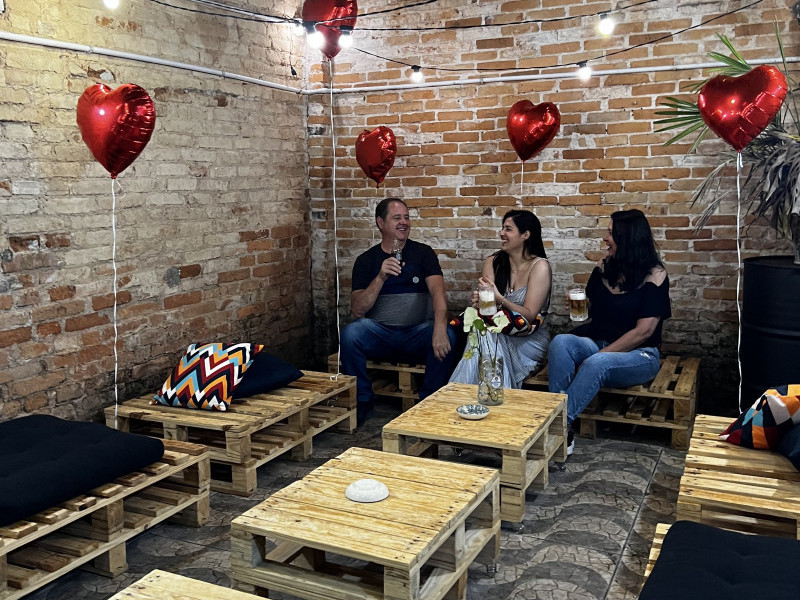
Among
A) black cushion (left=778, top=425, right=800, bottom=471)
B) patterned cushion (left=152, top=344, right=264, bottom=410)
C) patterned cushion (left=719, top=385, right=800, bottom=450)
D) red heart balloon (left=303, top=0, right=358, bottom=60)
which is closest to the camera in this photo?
black cushion (left=778, top=425, right=800, bottom=471)

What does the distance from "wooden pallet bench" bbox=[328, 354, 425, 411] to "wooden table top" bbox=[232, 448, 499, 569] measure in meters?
1.96

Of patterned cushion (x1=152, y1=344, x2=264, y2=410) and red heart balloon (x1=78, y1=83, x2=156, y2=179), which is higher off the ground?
red heart balloon (x1=78, y1=83, x2=156, y2=179)

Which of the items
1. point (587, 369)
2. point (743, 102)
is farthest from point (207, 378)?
point (743, 102)

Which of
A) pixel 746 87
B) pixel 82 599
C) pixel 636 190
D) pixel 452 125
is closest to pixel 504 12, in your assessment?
pixel 452 125

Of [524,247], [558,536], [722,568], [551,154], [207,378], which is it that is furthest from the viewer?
[551,154]

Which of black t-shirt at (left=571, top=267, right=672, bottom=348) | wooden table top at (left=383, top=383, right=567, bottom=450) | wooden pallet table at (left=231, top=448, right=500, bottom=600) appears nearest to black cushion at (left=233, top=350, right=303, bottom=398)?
wooden table top at (left=383, top=383, right=567, bottom=450)

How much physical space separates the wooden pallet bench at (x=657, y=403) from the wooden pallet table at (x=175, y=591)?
283cm

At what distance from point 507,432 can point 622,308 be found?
1.47 m

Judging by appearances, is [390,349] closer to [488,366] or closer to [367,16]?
[488,366]

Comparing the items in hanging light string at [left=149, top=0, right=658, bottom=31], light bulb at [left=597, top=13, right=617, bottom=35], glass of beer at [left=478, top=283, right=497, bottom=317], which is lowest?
glass of beer at [left=478, top=283, right=497, bottom=317]

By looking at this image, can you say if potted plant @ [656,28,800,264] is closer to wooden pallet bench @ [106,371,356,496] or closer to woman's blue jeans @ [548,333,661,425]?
woman's blue jeans @ [548,333,661,425]

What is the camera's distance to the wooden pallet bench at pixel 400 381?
5.06 m

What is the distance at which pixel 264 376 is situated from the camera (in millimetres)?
4301

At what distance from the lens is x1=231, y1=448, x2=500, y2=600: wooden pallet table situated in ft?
7.71
